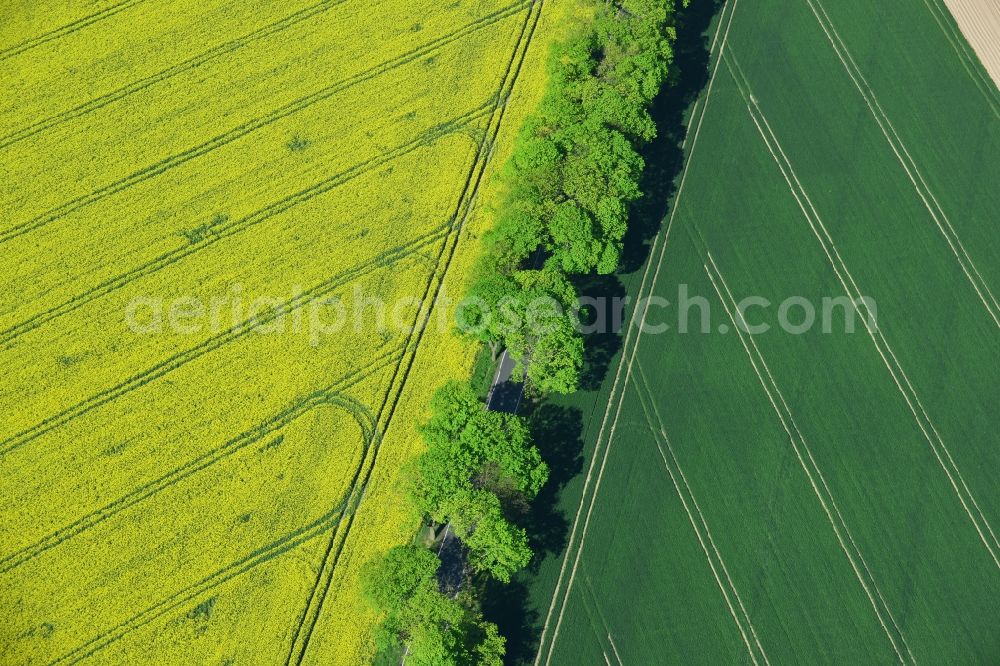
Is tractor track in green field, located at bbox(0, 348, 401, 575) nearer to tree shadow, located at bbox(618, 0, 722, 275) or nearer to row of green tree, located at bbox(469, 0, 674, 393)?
row of green tree, located at bbox(469, 0, 674, 393)

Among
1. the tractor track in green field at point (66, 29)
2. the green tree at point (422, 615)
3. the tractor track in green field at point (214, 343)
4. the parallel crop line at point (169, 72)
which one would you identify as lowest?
the green tree at point (422, 615)

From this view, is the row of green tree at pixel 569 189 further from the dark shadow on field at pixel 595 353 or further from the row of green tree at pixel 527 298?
the dark shadow on field at pixel 595 353

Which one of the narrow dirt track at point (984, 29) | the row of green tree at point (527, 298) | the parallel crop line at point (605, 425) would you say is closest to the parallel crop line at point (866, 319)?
the parallel crop line at point (605, 425)

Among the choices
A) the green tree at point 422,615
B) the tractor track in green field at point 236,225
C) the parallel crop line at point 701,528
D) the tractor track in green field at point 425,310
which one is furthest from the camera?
the tractor track in green field at point 236,225

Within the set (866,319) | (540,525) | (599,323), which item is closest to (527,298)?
(599,323)

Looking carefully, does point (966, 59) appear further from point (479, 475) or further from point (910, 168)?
point (479, 475)

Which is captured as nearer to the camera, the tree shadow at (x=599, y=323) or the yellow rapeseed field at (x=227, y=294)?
the yellow rapeseed field at (x=227, y=294)
